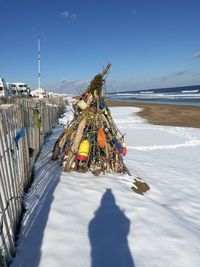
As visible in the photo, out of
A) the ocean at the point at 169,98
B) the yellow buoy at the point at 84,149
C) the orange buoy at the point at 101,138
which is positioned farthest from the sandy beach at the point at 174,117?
the yellow buoy at the point at 84,149

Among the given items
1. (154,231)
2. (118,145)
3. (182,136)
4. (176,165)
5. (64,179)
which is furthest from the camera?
(182,136)

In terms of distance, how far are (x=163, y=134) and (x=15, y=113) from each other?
1018 centimetres

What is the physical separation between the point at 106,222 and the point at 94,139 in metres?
2.33

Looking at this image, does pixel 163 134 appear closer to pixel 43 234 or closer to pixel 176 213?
pixel 176 213

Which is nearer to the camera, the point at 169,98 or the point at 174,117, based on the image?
the point at 174,117

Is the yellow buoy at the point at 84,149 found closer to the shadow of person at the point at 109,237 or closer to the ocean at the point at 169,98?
the shadow of person at the point at 109,237

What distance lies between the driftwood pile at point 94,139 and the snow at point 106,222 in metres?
0.28

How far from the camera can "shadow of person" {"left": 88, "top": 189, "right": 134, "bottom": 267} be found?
2.94 metres

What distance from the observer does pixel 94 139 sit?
18.8 ft

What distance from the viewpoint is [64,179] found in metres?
5.09

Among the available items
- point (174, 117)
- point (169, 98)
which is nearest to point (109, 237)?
point (174, 117)

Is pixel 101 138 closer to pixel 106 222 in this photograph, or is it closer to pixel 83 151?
pixel 83 151

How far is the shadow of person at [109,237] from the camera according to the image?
2939mm

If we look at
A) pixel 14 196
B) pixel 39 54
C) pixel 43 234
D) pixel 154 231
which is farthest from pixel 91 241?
pixel 39 54
